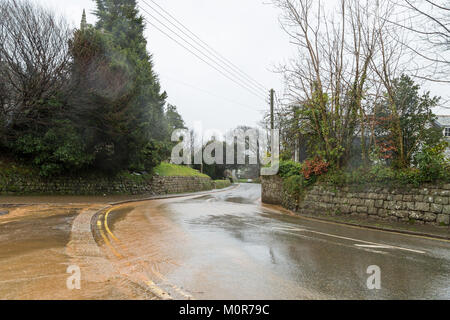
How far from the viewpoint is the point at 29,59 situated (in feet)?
58.9

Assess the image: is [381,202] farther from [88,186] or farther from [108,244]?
[88,186]

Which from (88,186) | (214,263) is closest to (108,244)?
(214,263)

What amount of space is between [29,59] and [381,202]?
20.6 metres

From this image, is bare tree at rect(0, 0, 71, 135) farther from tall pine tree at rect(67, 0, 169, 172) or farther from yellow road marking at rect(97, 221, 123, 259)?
yellow road marking at rect(97, 221, 123, 259)

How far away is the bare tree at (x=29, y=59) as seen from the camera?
17453 mm

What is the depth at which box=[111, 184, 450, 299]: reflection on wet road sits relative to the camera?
4.22 meters

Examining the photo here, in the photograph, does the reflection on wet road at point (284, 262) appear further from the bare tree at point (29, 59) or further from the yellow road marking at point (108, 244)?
the bare tree at point (29, 59)

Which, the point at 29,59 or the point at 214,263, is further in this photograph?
the point at 29,59

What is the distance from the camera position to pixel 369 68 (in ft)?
44.1

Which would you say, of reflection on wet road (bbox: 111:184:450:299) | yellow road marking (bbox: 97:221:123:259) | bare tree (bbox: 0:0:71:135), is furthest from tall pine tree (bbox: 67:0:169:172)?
reflection on wet road (bbox: 111:184:450:299)

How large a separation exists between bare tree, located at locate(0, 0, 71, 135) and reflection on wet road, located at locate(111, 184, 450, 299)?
1392cm

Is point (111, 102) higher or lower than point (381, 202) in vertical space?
higher

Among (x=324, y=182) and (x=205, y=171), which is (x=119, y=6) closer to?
(x=324, y=182)
